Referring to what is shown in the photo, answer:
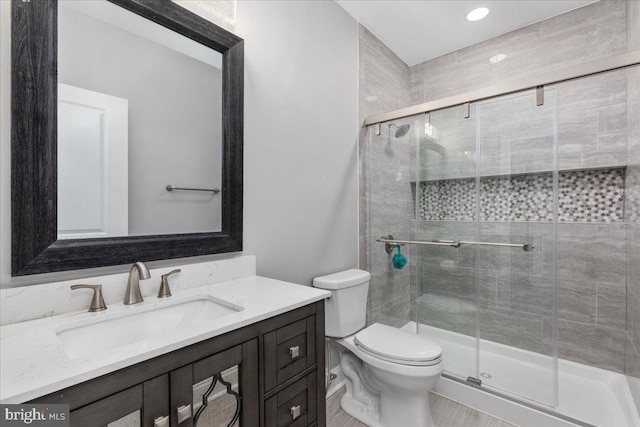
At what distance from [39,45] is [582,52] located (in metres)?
3.04

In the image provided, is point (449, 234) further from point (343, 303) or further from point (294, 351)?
point (294, 351)

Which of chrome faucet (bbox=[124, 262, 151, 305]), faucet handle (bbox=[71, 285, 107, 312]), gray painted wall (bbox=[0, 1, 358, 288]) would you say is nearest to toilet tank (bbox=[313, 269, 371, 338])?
gray painted wall (bbox=[0, 1, 358, 288])

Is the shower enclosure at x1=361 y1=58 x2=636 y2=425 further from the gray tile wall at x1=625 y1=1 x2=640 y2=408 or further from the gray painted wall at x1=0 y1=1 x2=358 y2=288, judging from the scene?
the gray painted wall at x1=0 y1=1 x2=358 y2=288

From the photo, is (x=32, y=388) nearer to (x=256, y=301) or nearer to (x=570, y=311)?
(x=256, y=301)

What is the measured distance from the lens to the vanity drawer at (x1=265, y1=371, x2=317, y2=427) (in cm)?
98

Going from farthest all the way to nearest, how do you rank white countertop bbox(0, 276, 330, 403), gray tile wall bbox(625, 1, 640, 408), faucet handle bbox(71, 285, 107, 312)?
gray tile wall bbox(625, 1, 640, 408)
faucet handle bbox(71, 285, 107, 312)
white countertop bbox(0, 276, 330, 403)

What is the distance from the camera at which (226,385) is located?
86 centimetres

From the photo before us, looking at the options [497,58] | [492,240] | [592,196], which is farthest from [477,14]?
[492,240]

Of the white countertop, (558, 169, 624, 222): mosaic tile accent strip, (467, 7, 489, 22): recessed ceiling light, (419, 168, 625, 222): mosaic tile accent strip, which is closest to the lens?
the white countertop

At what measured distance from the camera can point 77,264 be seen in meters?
→ 0.99

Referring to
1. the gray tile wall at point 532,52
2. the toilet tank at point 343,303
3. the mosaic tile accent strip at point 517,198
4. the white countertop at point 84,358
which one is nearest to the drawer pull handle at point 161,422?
the white countertop at point 84,358

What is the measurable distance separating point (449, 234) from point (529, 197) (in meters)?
0.53

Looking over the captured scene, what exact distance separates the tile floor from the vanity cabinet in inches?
26.2

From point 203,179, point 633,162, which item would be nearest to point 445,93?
point 633,162
